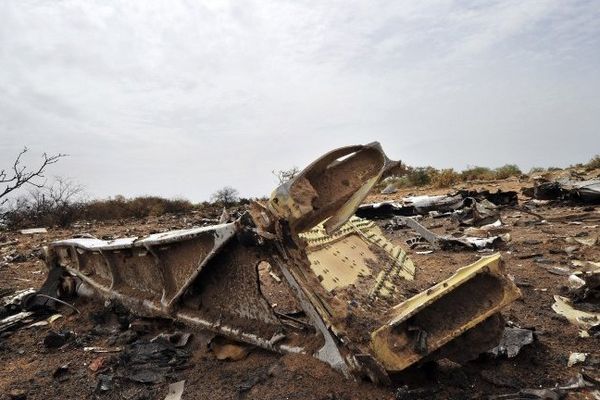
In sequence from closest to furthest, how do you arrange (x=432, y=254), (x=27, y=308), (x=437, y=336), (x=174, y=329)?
1. (x=437, y=336)
2. (x=174, y=329)
3. (x=27, y=308)
4. (x=432, y=254)

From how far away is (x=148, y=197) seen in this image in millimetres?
20688

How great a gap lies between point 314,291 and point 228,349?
100cm

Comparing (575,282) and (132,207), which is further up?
(132,207)

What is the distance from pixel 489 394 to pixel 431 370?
35cm

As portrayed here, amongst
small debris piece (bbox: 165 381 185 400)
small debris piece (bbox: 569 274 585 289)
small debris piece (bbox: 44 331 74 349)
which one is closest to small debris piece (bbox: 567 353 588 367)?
small debris piece (bbox: 569 274 585 289)

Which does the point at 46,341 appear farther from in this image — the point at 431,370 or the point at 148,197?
the point at 148,197

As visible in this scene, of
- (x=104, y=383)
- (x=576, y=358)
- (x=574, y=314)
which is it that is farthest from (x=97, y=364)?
(x=574, y=314)

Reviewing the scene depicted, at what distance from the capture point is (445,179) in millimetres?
20188

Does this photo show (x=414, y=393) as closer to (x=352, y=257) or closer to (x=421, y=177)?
(x=352, y=257)

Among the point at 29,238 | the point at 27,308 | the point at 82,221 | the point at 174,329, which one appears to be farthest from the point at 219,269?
the point at 82,221

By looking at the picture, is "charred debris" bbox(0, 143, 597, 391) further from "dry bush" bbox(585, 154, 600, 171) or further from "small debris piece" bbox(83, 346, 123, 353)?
"dry bush" bbox(585, 154, 600, 171)

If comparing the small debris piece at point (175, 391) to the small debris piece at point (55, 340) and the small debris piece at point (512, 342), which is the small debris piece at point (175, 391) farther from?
the small debris piece at point (512, 342)

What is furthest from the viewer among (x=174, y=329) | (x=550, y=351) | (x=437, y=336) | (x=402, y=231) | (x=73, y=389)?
(x=402, y=231)

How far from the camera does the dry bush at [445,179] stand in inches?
784
